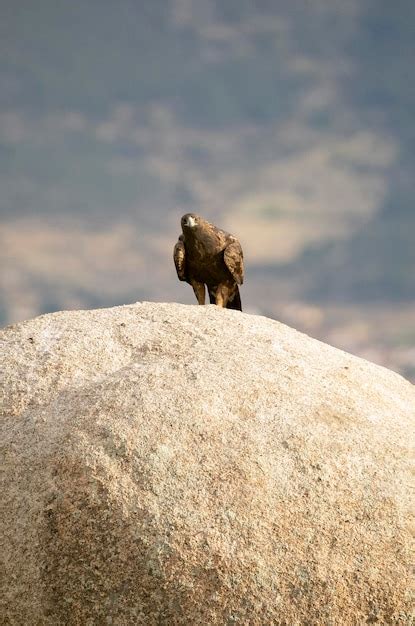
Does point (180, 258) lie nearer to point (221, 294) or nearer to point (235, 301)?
point (221, 294)

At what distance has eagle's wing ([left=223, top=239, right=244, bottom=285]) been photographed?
9.06m

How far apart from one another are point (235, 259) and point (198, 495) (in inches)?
199

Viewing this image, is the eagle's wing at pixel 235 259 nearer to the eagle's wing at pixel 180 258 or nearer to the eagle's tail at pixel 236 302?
the eagle's tail at pixel 236 302

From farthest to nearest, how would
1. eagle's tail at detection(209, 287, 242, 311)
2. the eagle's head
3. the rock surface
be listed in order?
eagle's tail at detection(209, 287, 242, 311)
the eagle's head
the rock surface

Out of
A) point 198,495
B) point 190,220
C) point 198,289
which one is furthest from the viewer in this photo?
point 198,289

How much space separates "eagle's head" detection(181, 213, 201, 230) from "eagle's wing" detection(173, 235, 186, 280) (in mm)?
310

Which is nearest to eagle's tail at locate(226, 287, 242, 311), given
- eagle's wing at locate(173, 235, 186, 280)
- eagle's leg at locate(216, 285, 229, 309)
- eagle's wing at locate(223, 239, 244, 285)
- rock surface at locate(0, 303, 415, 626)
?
eagle's leg at locate(216, 285, 229, 309)

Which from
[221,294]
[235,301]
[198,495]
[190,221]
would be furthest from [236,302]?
[198,495]

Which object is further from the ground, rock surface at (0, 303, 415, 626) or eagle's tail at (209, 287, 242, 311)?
eagle's tail at (209, 287, 242, 311)

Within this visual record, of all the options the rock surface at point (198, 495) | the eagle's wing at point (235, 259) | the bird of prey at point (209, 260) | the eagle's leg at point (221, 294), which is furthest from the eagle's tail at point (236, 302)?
the rock surface at point (198, 495)

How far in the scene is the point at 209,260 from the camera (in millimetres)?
9188

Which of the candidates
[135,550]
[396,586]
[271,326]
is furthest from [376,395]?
[135,550]

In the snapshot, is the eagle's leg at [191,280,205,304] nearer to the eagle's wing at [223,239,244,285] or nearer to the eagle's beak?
the eagle's wing at [223,239,244,285]

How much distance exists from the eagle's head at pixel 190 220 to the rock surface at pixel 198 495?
361cm
